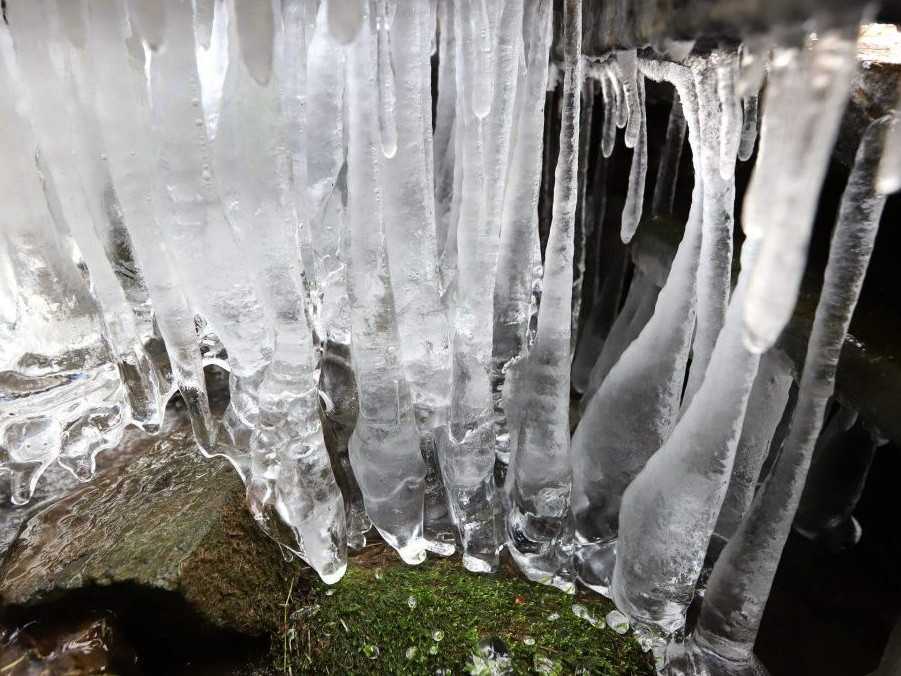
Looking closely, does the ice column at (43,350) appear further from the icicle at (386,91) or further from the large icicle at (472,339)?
the large icicle at (472,339)

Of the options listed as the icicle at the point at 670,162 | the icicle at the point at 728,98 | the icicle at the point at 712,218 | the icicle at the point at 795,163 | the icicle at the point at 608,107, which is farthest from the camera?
the icicle at the point at 670,162

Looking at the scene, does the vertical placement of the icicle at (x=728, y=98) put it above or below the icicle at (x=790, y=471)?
above

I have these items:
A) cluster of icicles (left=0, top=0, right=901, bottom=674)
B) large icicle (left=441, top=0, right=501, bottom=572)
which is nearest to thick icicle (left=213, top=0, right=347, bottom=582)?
cluster of icicles (left=0, top=0, right=901, bottom=674)

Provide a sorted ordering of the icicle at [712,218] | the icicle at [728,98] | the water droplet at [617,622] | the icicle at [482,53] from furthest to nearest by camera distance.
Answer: the water droplet at [617,622], the icicle at [482,53], the icicle at [712,218], the icicle at [728,98]

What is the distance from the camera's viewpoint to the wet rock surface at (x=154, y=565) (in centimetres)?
252

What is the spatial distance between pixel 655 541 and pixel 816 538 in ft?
6.04

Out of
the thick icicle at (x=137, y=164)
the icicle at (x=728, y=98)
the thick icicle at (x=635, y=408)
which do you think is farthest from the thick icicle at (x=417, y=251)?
the icicle at (x=728, y=98)

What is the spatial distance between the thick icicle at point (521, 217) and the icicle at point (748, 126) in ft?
2.29

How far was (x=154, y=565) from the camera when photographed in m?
2.53

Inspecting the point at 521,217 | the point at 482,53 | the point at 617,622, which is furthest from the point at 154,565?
the point at 482,53

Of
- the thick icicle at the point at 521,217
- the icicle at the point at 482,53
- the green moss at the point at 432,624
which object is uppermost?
the icicle at the point at 482,53

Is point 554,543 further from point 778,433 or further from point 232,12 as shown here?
point 232,12

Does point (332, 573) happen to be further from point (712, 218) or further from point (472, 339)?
point (712, 218)

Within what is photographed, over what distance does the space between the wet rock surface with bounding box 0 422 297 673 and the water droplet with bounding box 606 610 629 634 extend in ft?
4.52
